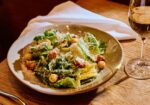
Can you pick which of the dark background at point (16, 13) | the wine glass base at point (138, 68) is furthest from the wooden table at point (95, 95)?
the dark background at point (16, 13)

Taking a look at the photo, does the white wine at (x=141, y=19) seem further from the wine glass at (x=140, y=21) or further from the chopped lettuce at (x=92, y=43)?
the chopped lettuce at (x=92, y=43)

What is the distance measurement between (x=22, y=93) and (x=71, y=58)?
6.7 inches

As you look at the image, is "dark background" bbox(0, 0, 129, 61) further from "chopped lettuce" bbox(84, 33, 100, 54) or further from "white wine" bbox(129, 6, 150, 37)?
"white wine" bbox(129, 6, 150, 37)

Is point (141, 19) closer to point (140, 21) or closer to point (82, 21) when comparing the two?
point (140, 21)

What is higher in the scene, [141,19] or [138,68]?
[141,19]

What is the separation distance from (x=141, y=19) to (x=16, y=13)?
1.30m

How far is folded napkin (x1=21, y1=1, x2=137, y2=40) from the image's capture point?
1019mm

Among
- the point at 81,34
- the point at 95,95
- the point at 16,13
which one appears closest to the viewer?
the point at 95,95

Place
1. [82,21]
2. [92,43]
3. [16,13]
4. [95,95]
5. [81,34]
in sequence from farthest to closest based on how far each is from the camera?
[16,13]
[82,21]
[81,34]
[92,43]
[95,95]

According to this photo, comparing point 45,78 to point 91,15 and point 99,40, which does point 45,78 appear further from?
point 91,15

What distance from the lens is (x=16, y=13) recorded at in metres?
1.91

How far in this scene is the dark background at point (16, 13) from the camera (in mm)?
1900

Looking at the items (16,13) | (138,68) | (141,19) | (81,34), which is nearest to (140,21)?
(141,19)

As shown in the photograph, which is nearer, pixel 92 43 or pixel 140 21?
pixel 140 21
